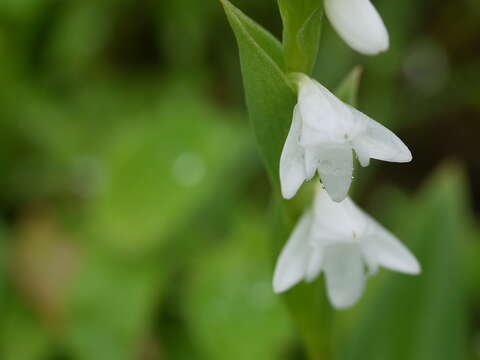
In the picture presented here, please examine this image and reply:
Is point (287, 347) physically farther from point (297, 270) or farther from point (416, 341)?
point (297, 270)

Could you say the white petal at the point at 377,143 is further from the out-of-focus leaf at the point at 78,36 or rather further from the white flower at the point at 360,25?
the out-of-focus leaf at the point at 78,36

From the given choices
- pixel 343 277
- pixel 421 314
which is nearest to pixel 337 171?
pixel 343 277

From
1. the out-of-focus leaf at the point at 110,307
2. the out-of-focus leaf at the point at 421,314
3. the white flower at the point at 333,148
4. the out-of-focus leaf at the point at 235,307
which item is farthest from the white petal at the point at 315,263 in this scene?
the out-of-focus leaf at the point at 110,307

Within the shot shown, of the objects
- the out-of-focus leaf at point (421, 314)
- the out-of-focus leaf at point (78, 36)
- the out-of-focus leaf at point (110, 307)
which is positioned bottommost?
the out-of-focus leaf at point (110, 307)

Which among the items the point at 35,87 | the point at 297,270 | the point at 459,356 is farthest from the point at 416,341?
the point at 35,87

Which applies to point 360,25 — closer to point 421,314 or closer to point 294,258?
point 294,258

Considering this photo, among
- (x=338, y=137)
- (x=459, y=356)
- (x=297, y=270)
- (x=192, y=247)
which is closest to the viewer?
(x=338, y=137)

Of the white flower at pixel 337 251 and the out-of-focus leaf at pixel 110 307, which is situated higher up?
the white flower at pixel 337 251

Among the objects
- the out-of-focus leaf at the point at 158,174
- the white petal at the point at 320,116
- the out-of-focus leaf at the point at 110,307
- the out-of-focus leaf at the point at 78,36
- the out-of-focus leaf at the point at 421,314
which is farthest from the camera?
the out-of-focus leaf at the point at 78,36

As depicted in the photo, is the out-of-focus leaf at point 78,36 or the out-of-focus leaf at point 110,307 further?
the out-of-focus leaf at point 78,36
